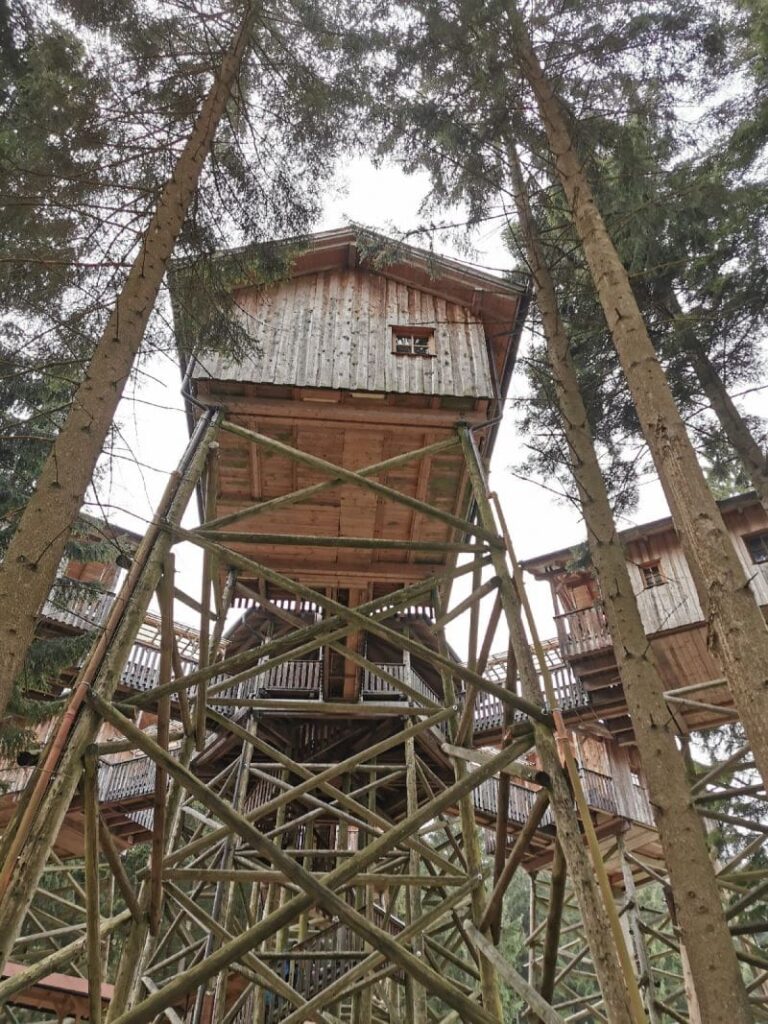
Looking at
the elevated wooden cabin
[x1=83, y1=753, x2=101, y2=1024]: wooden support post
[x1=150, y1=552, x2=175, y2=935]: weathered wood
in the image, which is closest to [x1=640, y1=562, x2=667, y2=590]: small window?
the elevated wooden cabin

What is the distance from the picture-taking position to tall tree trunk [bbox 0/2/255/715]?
12.1ft

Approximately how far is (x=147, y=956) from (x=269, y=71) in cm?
992

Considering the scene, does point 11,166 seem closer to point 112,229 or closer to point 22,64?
point 112,229

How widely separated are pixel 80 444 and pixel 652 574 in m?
14.6

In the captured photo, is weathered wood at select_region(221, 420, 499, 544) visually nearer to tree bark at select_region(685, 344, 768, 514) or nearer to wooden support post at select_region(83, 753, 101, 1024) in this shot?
wooden support post at select_region(83, 753, 101, 1024)

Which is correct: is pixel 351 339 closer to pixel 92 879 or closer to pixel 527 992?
pixel 92 879

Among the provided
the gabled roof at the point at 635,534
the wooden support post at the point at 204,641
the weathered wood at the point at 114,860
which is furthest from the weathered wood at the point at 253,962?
the gabled roof at the point at 635,534

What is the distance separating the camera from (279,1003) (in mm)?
8734

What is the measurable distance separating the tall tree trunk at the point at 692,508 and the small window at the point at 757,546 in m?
10.9

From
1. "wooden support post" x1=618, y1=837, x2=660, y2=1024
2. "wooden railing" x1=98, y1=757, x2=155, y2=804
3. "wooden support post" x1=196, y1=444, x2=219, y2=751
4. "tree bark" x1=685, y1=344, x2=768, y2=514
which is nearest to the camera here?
"wooden support post" x1=196, y1=444, x2=219, y2=751

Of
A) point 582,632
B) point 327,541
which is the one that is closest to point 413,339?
point 327,541

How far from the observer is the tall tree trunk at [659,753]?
11.8ft

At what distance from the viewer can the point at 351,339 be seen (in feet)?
27.9

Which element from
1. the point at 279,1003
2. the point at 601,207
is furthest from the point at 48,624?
the point at 601,207
